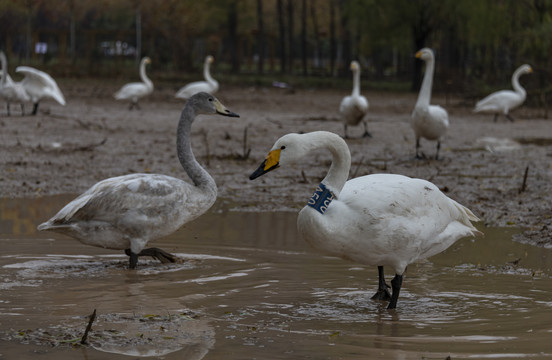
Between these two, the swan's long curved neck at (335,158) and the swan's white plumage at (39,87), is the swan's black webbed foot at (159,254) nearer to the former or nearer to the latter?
the swan's long curved neck at (335,158)

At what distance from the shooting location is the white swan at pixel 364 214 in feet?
18.1

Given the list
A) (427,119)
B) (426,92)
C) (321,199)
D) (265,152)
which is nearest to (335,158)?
(321,199)

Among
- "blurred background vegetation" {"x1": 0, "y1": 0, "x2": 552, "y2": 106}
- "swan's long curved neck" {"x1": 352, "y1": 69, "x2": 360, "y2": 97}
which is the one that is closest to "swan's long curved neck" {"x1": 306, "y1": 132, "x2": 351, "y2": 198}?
"swan's long curved neck" {"x1": 352, "y1": 69, "x2": 360, "y2": 97}

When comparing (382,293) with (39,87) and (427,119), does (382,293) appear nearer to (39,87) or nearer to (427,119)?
(427,119)

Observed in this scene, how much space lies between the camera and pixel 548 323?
5328 mm

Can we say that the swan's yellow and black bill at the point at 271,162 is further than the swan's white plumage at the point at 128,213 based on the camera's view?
No

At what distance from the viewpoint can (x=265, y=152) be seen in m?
15.0

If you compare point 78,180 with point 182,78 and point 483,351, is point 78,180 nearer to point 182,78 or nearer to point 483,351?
point 483,351

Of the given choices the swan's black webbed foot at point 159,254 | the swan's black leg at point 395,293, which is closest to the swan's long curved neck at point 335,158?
the swan's black leg at point 395,293

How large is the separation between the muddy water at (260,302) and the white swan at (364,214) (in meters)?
0.37

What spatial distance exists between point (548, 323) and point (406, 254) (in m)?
0.96

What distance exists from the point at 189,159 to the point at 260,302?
6.81 ft

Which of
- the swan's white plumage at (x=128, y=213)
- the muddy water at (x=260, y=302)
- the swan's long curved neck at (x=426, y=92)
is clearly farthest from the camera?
the swan's long curved neck at (x=426, y=92)

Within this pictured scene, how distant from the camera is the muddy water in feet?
15.6
